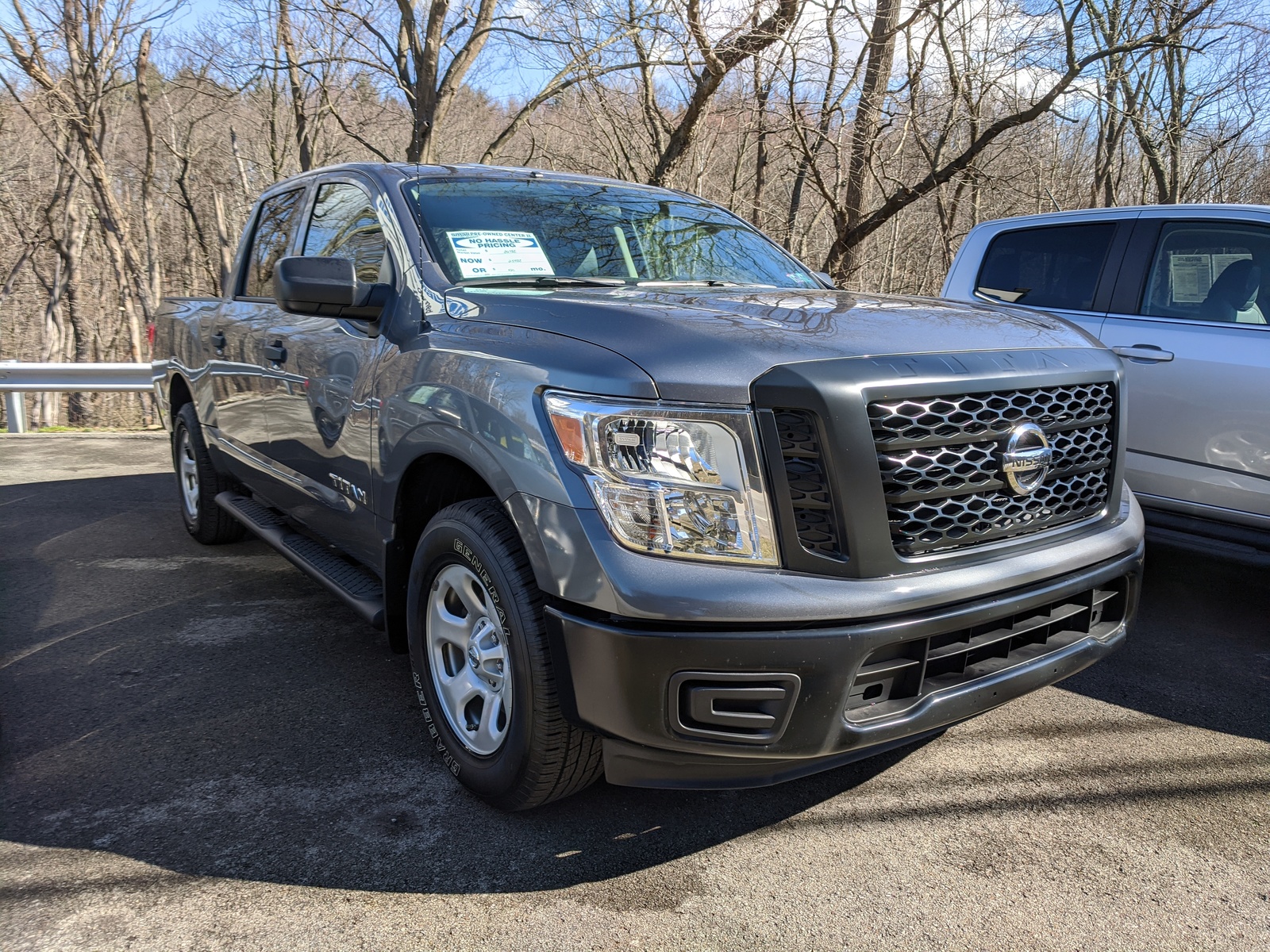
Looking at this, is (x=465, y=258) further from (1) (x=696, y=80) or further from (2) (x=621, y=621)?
(1) (x=696, y=80)

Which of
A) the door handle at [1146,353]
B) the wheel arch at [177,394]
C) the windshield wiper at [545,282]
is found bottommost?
the wheel arch at [177,394]

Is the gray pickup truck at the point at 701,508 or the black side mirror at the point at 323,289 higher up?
the black side mirror at the point at 323,289

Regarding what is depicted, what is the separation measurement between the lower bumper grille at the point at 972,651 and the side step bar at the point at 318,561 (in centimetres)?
165

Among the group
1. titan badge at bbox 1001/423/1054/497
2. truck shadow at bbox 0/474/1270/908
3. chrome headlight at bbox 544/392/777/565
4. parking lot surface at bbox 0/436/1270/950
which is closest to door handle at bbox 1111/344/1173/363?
parking lot surface at bbox 0/436/1270/950

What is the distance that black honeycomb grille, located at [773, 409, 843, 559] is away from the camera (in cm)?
214

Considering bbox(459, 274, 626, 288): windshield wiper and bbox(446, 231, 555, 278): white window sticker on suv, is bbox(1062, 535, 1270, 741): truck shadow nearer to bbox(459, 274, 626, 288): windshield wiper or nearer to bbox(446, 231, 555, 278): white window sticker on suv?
bbox(459, 274, 626, 288): windshield wiper

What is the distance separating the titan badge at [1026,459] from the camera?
238 cm

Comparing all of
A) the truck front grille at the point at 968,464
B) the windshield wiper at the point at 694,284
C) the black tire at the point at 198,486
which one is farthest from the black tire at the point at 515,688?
the black tire at the point at 198,486

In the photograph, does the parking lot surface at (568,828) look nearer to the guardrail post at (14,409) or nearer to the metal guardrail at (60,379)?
the metal guardrail at (60,379)

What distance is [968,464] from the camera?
7.63ft

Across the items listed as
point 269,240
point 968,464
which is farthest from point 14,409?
point 968,464

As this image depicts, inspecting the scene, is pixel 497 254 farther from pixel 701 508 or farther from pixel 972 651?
pixel 972 651

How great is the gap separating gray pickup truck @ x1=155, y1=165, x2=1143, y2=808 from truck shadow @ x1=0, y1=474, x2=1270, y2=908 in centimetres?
21

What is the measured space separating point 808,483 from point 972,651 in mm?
656
